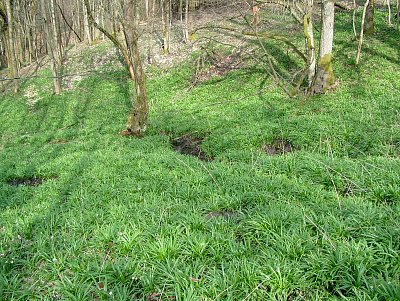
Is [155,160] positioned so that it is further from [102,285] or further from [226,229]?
[102,285]

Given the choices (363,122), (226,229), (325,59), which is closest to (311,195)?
(226,229)

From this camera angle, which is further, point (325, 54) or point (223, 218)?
point (325, 54)

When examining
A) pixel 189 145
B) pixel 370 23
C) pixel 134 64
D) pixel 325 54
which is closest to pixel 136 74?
pixel 134 64

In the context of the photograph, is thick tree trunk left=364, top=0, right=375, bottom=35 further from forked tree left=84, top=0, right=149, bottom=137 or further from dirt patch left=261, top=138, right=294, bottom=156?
forked tree left=84, top=0, right=149, bottom=137

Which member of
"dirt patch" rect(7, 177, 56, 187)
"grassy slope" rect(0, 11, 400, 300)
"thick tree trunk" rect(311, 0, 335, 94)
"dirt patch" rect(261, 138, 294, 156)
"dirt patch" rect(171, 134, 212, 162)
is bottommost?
"dirt patch" rect(7, 177, 56, 187)

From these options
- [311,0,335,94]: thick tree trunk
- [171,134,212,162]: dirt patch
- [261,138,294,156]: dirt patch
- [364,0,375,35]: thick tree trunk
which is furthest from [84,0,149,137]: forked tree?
[364,0,375,35]: thick tree trunk

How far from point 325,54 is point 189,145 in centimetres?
541

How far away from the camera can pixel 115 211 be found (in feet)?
13.8

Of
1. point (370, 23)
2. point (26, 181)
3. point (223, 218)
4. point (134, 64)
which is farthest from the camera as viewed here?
point (370, 23)

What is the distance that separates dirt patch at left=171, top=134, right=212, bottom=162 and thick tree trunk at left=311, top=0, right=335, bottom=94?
4.48 m

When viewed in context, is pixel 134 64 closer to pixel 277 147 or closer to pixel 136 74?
pixel 136 74

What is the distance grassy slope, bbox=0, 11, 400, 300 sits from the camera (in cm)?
268

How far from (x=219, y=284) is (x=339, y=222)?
1485mm

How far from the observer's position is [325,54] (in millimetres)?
9875
